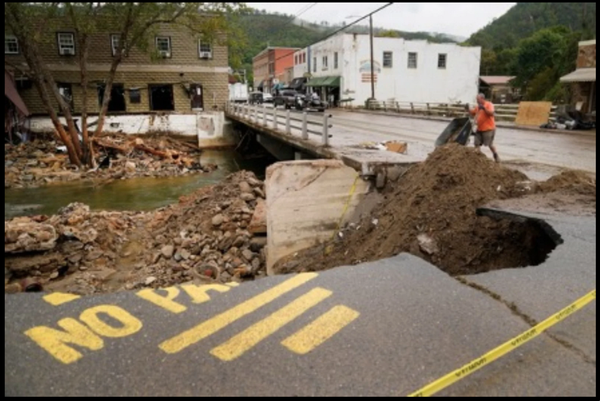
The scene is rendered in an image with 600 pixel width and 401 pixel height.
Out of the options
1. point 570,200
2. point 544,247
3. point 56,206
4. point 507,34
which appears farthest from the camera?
point 507,34

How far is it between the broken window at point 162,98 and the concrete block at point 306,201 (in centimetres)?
2470

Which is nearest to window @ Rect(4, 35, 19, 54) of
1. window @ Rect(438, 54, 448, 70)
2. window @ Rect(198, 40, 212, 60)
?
window @ Rect(198, 40, 212, 60)

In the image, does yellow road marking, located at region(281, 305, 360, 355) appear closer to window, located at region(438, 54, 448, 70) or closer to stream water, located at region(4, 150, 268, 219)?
stream water, located at region(4, 150, 268, 219)

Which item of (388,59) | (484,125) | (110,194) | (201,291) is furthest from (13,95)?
(388,59)

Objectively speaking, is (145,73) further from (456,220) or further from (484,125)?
(456,220)

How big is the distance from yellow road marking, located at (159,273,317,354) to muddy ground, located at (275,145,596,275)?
2.54 m

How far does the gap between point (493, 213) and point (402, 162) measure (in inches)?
110

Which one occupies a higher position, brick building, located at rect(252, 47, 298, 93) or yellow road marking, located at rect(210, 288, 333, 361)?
brick building, located at rect(252, 47, 298, 93)

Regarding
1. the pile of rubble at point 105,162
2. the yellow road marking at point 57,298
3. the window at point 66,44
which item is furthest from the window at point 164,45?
the yellow road marking at point 57,298

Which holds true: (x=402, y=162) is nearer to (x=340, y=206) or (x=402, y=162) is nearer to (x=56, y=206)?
(x=340, y=206)

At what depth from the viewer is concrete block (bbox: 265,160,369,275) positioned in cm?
855

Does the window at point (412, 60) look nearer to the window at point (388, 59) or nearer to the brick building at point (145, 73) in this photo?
the window at point (388, 59)

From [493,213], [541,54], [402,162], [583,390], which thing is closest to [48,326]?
[583,390]

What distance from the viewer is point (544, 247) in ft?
19.0
